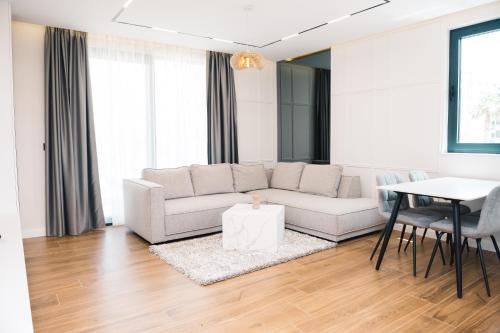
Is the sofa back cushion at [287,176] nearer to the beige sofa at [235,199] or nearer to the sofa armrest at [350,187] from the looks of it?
the beige sofa at [235,199]

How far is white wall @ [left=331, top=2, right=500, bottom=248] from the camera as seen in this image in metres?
4.11

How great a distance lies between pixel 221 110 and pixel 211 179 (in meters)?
1.25

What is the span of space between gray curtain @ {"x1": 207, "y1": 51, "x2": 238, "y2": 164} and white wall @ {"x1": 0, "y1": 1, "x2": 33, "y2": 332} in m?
2.68

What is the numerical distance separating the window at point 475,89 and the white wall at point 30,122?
4750 mm

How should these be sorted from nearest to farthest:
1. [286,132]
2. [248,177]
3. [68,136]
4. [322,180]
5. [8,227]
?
[8,227]
[68,136]
[322,180]
[248,177]
[286,132]

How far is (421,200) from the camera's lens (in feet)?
12.9

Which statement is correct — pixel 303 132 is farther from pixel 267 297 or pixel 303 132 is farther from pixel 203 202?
pixel 267 297

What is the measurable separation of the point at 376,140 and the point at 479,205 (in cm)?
141

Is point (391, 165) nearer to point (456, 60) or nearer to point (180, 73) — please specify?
point (456, 60)

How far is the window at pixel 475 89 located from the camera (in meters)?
3.87

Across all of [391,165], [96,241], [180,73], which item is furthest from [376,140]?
[96,241]

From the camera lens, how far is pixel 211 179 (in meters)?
5.10

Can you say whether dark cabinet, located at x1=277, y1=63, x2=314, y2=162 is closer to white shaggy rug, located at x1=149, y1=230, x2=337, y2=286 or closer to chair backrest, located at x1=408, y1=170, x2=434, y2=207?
white shaggy rug, located at x1=149, y1=230, x2=337, y2=286

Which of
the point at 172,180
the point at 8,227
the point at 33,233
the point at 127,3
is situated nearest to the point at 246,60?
the point at 127,3
